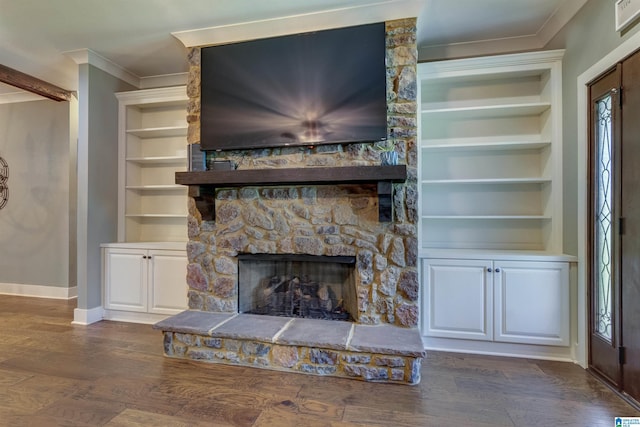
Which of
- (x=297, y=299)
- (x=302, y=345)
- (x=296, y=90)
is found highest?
(x=296, y=90)

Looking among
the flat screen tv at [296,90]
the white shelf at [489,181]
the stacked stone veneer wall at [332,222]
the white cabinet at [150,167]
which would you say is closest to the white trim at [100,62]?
the white cabinet at [150,167]

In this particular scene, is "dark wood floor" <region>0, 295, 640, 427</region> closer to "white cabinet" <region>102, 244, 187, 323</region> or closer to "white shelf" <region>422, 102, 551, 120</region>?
"white cabinet" <region>102, 244, 187, 323</region>

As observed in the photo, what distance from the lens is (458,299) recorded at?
2623 mm

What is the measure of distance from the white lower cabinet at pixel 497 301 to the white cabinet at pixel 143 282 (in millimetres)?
2407

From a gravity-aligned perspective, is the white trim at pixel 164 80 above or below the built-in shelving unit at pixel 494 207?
above

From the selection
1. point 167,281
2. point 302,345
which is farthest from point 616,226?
point 167,281

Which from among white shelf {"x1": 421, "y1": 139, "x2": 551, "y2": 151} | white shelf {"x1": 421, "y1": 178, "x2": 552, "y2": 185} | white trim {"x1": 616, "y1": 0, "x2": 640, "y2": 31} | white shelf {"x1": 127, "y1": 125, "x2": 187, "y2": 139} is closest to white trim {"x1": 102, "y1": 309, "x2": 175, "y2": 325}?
white shelf {"x1": 127, "y1": 125, "x2": 187, "y2": 139}

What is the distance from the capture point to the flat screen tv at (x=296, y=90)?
99.4 inches

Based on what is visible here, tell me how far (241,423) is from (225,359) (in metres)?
0.73

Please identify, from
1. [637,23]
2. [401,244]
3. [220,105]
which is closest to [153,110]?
[220,105]

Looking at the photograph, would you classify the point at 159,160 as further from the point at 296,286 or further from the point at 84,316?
the point at 296,286

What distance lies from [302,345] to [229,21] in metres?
2.67

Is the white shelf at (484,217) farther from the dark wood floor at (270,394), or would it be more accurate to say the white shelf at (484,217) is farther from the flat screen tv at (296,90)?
the dark wood floor at (270,394)

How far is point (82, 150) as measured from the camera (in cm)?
330
